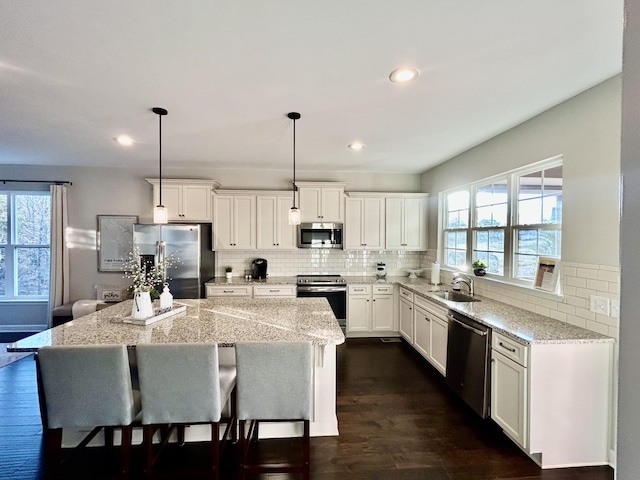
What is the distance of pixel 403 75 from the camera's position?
1981 mm

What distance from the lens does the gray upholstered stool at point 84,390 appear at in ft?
5.45

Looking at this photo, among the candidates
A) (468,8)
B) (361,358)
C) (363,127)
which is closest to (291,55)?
(468,8)

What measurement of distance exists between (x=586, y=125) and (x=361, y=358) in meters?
3.18

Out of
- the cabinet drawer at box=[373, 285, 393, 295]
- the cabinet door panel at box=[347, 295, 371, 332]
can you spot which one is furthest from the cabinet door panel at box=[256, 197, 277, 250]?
the cabinet drawer at box=[373, 285, 393, 295]

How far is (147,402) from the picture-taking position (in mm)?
1738

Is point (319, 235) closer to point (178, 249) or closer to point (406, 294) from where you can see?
point (406, 294)

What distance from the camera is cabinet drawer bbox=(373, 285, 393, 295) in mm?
4438

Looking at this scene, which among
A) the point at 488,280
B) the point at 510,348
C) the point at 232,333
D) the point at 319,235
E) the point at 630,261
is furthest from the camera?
the point at 319,235

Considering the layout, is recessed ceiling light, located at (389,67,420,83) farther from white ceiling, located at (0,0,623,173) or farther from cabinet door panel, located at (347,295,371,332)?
cabinet door panel, located at (347,295,371,332)

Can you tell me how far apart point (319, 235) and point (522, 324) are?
2.94 meters

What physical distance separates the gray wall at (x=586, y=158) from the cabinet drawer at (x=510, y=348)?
0.83m

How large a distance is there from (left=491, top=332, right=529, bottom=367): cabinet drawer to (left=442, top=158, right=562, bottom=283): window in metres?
0.89

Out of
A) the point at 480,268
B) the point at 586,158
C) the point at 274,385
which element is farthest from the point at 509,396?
the point at 586,158

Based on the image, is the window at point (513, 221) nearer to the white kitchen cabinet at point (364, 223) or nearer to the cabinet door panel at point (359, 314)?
the white kitchen cabinet at point (364, 223)
